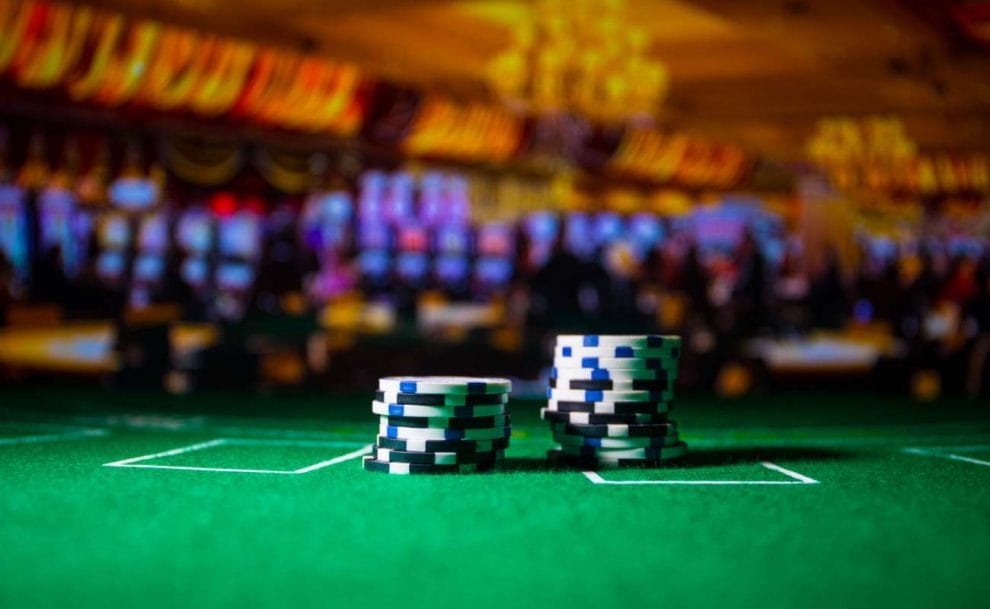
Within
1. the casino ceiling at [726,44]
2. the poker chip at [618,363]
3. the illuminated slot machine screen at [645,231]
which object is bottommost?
the poker chip at [618,363]

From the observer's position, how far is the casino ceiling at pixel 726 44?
9.66m

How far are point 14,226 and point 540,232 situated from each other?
29.2 feet

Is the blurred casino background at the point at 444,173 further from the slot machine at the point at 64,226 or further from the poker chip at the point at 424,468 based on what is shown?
the poker chip at the point at 424,468

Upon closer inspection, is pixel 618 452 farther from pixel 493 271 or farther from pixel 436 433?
pixel 493 271

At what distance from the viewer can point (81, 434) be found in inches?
238

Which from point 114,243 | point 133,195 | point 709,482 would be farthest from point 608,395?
point 114,243

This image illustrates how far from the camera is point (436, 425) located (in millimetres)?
4375

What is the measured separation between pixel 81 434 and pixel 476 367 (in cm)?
532

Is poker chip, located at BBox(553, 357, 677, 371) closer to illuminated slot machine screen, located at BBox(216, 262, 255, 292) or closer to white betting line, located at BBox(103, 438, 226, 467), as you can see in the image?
white betting line, located at BBox(103, 438, 226, 467)

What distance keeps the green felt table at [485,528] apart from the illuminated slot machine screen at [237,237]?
33.1 feet

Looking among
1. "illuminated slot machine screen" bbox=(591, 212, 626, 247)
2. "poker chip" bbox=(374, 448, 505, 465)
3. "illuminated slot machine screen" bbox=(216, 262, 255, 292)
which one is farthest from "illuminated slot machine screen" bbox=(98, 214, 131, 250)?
"poker chip" bbox=(374, 448, 505, 465)

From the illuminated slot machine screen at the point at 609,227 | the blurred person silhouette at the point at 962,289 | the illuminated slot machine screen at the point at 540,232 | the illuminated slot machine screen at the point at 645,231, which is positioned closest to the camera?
the blurred person silhouette at the point at 962,289

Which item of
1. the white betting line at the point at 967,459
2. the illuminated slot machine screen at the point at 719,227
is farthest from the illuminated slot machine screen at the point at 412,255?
the white betting line at the point at 967,459

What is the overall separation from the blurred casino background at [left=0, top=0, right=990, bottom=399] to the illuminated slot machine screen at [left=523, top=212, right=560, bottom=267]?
79mm
